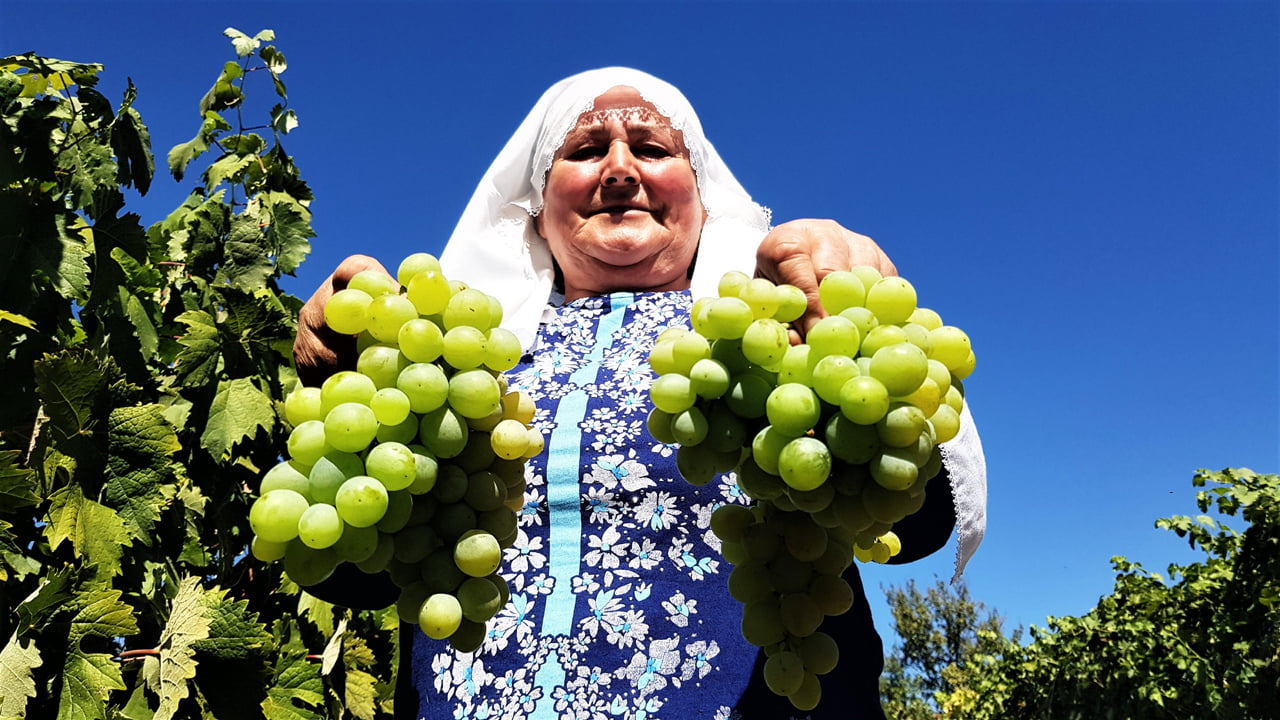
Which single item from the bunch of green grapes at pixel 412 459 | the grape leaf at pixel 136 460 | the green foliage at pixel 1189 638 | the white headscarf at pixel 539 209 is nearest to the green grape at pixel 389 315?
the bunch of green grapes at pixel 412 459

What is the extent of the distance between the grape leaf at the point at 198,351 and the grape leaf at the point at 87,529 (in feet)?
2.97

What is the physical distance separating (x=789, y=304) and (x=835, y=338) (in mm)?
102

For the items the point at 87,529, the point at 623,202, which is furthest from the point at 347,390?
the point at 87,529

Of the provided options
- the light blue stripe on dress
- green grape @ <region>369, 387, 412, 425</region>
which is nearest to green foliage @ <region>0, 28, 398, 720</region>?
the light blue stripe on dress

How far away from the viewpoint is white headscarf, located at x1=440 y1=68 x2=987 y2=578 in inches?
81.6

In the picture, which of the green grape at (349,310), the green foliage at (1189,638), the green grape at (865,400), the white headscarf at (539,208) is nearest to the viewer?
the green grape at (865,400)

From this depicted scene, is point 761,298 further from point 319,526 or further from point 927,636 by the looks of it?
point 927,636

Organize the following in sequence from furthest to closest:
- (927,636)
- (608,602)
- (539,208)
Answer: (927,636), (539,208), (608,602)

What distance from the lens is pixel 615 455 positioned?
1.69 meters

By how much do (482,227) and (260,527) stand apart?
128 centimetres

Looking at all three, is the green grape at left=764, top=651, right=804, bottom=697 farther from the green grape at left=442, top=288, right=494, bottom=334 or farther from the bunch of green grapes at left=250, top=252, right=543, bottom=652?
the green grape at left=442, top=288, right=494, bottom=334

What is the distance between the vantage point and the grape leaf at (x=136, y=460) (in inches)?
83.0

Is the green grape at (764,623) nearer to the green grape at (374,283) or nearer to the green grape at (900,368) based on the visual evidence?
the green grape at (900,368)

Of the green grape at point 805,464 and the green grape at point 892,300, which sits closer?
the green grape at point 805,464
